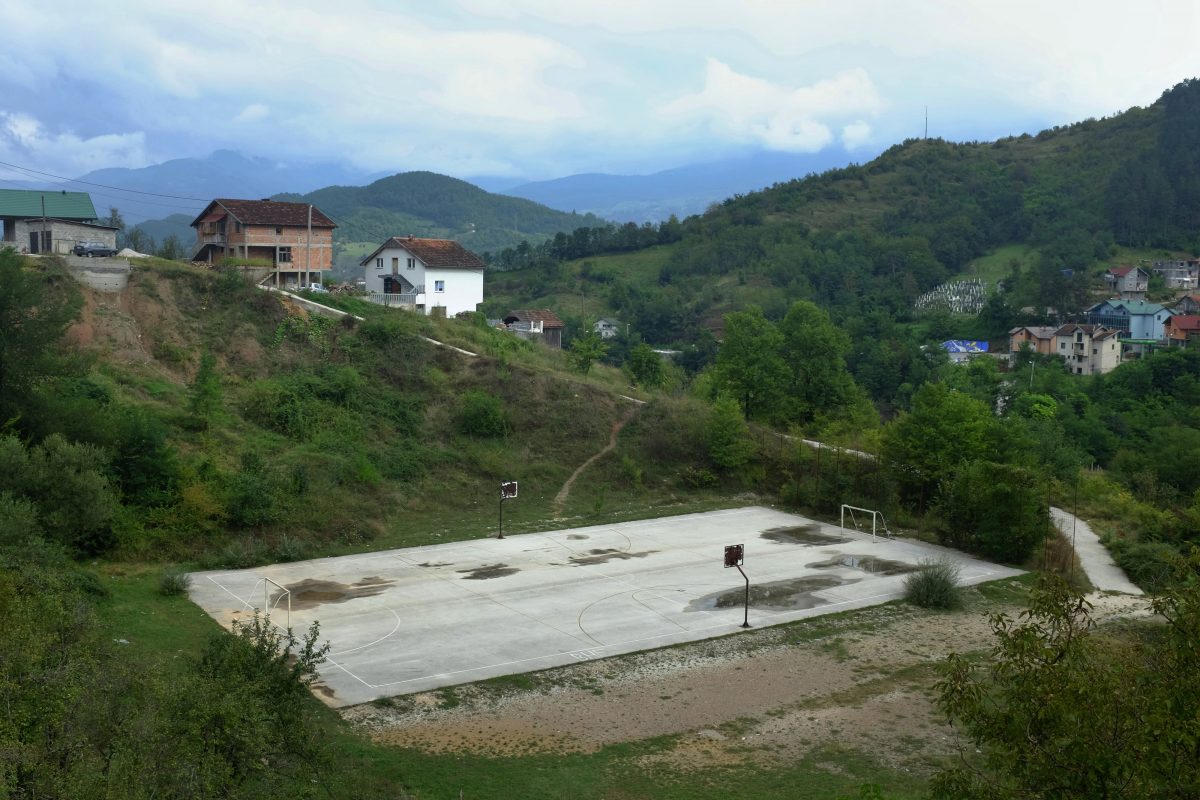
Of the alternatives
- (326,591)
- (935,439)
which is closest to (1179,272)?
(935,439)

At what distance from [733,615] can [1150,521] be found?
16599 mm

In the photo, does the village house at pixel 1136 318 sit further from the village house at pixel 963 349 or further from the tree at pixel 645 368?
the tree at pixel 645 368

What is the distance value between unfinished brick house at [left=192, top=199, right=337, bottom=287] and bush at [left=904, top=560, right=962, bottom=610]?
104 ft

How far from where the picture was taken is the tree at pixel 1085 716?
6961mm

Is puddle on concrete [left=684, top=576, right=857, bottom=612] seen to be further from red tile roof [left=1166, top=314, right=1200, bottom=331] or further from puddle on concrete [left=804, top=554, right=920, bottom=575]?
red tile roof [left=1166, top=314, right=1200, bottom=331]

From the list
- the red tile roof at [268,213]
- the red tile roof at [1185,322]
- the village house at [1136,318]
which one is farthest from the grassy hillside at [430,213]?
the red tile roof at [1185,322]

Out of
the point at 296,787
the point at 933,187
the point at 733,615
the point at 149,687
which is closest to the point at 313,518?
the point at 733,615

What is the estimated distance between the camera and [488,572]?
84.4ft

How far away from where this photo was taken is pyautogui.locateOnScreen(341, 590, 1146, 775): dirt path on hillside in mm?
16047

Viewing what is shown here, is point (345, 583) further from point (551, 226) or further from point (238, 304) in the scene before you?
point (551, 226)

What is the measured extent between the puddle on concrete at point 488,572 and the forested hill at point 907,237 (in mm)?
60832

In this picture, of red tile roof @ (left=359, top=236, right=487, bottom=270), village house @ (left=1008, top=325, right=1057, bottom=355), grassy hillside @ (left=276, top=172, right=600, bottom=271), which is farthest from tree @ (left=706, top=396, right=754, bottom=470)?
grassy hillside @ (left=276, top=172, right=600, bottom=271)

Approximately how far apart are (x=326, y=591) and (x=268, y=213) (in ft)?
94.4

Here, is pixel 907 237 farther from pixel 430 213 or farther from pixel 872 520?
pixel 430 213
